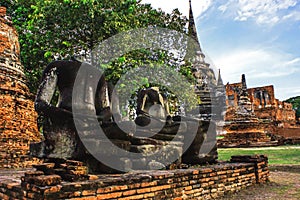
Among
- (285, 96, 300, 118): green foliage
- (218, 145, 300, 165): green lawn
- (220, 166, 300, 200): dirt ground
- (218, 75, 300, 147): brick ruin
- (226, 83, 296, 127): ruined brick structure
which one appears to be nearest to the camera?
(220, 166, 300, 200): dirt ground

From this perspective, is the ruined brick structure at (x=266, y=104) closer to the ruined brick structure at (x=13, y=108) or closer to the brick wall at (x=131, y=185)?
the ruined brick structure at (x=13, y=108)

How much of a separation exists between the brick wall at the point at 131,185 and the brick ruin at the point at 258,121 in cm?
1428

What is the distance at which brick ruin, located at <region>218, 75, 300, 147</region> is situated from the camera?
787 inches

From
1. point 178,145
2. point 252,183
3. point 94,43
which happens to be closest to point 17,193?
point 178,145

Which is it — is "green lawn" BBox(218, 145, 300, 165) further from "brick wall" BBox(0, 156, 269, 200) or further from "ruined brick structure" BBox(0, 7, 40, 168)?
"ruined brick structure" BBox(0, 7, 40, 168)

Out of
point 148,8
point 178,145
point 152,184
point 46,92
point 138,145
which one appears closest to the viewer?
point 152,184

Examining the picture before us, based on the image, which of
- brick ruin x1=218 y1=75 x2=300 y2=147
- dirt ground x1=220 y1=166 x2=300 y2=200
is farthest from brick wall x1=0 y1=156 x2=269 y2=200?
brick ruin x1=218 y1=75 x2=300 y2=147

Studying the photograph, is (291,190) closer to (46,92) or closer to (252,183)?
(252,183)

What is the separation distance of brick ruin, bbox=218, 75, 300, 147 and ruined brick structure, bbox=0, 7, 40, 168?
510 inches

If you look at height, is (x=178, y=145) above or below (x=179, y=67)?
below

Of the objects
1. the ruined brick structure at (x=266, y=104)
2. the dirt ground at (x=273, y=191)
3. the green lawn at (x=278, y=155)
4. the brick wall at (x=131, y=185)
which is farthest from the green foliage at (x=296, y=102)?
the brick wall at (x=131, y=185)

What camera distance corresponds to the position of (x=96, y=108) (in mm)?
4977

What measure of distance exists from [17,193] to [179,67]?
34.8ft

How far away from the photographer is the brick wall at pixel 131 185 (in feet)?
9.77
